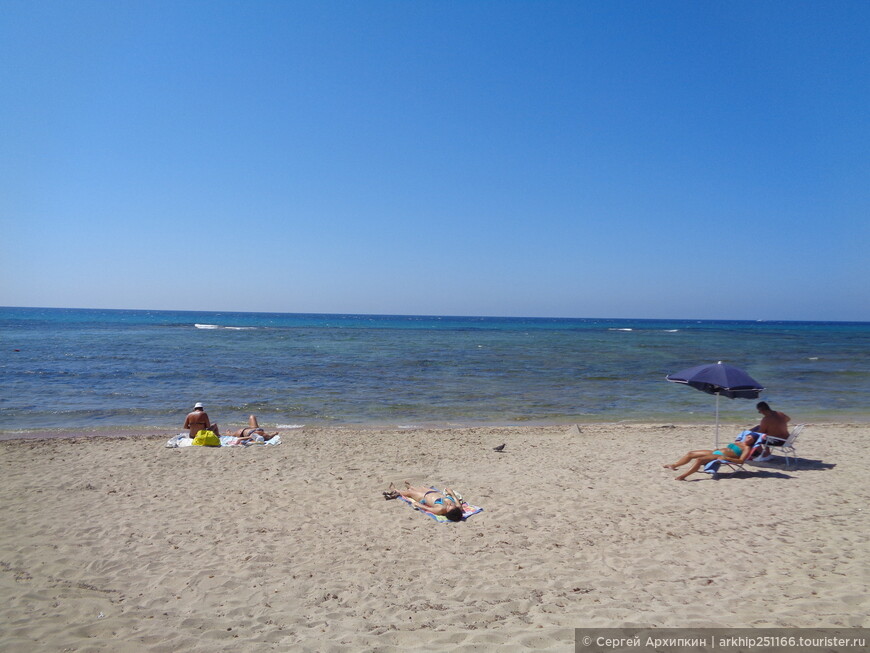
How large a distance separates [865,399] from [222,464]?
2189 centimetres

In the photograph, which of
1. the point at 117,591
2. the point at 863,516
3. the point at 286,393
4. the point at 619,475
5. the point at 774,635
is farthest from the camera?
the point at 286,393

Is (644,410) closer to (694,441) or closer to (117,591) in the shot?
(694,441)

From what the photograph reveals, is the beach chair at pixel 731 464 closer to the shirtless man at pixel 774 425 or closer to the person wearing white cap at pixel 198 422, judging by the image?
the shirtless man at pixel 774 425

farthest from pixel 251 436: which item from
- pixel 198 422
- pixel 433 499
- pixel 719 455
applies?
pixel 719 455

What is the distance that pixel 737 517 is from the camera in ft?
22.1

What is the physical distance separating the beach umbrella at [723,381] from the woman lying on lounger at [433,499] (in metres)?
5.07

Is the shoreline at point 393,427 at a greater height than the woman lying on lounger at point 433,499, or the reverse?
the woman lying on lounger at point 433,499

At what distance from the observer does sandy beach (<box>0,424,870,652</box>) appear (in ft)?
14.2

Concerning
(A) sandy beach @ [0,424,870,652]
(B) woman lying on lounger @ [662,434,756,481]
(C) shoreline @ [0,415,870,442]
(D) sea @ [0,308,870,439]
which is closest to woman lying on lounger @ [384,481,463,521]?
(A) sandy beach @ [0,424,870,652]

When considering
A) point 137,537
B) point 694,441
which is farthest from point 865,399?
point 137,537

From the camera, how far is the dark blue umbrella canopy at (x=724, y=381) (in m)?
9.16

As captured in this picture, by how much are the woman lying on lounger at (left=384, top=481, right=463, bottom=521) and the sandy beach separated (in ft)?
0.58

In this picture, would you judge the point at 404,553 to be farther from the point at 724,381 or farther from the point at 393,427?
the point at 393,427

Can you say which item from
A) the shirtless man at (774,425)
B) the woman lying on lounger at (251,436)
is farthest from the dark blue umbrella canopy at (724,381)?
the woman lying on lounger at (251,436)
